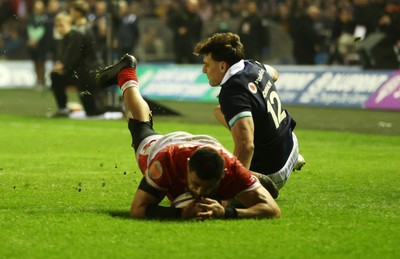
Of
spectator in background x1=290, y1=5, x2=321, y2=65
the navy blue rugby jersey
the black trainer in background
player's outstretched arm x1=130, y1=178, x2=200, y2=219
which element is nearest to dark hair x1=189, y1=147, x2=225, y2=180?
player's outstretched arm x1=130, y1=178, x2=200, y2=219

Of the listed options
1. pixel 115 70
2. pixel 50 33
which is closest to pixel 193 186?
pixel 115 70

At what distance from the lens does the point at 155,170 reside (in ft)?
27.9

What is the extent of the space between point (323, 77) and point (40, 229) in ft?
53.1

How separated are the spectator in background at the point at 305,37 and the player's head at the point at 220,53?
1915 cm

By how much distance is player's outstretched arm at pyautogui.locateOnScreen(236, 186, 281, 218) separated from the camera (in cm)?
868

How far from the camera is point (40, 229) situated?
8.41 m

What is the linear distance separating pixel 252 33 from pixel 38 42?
748 cm

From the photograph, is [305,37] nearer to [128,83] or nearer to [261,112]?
[128,83]

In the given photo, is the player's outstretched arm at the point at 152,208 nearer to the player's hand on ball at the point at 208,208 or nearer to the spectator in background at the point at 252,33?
the player's hand on ball at the point at 208,208

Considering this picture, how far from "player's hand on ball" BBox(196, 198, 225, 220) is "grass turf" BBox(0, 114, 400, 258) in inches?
3.0

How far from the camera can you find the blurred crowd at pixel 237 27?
85.6 ft

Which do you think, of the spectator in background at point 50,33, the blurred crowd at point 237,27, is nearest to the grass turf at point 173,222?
the blurred crowd at point 237,27

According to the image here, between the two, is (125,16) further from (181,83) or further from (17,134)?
(17,134)

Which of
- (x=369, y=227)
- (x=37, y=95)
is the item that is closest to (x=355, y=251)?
(x=369, y=227)
